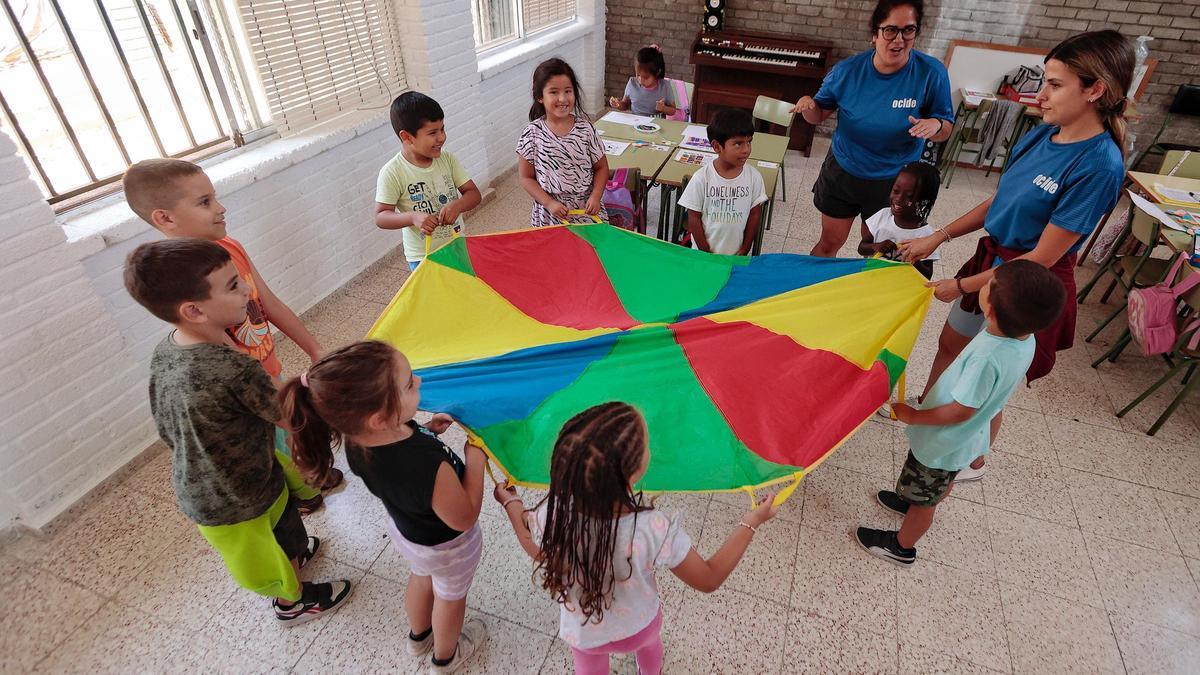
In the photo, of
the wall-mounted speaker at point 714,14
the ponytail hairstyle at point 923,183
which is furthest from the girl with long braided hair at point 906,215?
the wall-mounted speaker at point 714,14

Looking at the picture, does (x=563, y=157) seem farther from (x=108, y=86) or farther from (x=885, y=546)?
(x=885, y=546)

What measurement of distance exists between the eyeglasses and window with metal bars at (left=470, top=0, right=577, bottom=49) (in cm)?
341

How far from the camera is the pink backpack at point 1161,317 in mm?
2596

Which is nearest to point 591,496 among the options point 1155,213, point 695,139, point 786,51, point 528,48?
point 695,139

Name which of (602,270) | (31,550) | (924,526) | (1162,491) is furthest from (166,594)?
(1162,491)

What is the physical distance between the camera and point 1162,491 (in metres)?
2.44

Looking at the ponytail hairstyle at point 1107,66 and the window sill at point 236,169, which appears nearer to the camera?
the ponytail hairstyle at point 1107,66

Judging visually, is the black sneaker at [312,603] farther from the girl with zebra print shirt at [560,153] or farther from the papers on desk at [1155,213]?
the papers on desk at [1155,213]

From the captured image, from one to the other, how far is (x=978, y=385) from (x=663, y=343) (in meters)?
0.96

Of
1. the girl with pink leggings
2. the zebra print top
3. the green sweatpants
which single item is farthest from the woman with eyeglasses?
the green sweatpants

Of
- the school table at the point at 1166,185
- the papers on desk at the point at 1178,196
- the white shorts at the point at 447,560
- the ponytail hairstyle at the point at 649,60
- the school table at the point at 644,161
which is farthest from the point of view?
the ponytail hairstyle at the point at 649,60

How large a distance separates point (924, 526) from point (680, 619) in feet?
2.92

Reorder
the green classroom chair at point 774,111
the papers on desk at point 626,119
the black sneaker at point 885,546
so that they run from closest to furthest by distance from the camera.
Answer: the black sneaker at point 885,546
the papers on desk at point 626,119
the green classroom chair at point 774,111

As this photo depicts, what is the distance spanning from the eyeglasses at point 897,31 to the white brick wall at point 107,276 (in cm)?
264
